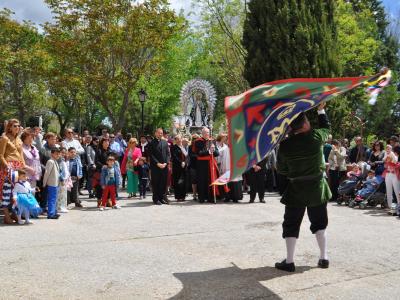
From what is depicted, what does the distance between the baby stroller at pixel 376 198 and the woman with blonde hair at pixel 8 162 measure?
26.0 feet

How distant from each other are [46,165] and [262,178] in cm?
566

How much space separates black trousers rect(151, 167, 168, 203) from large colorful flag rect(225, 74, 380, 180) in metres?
7.25

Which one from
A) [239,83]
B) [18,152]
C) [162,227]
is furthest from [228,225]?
[239,83]

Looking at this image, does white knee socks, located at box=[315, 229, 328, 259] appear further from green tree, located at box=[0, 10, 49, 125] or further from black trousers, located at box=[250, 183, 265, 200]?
green tree, located at box=[0, 10, 49, 125]

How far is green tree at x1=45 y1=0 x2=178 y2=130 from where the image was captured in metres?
23.2

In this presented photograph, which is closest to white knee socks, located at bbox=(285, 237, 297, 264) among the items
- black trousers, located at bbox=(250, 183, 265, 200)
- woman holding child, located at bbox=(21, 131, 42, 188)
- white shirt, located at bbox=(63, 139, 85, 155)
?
woman holding child, located at bbox=(21, 131, 42, 188)

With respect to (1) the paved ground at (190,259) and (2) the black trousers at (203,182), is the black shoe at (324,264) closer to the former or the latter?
(1) the paved ground at (190,259)

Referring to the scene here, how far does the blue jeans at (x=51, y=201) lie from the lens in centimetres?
966

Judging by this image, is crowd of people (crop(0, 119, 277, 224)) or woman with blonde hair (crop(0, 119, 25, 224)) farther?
crowd of people (crop(0, 119, 277, 224))

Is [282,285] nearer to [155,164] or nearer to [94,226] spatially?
[94,226]

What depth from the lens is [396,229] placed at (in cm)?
835

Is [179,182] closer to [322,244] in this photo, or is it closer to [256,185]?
[256,185]

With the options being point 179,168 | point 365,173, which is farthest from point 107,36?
point 365,173

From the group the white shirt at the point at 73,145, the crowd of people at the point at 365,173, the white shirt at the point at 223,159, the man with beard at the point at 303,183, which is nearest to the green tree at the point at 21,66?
the white shirt at the point at 73,145
